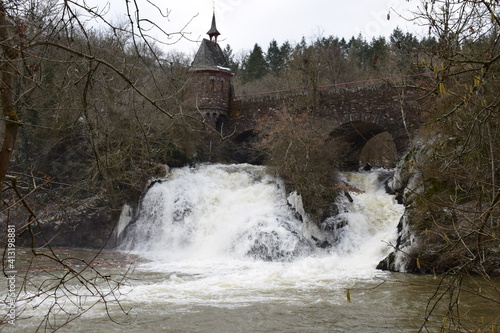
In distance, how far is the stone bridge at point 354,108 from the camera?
20.4 metres

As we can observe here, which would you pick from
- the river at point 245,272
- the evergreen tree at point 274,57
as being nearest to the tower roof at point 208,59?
the river at point 245,272

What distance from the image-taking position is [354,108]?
856 inches

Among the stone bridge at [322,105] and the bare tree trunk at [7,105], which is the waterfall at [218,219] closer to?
the stone bridge at [322,105]

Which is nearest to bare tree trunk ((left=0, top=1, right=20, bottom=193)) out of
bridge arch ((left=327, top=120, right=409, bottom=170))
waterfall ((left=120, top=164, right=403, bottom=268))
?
waterfall ((left=120, top=164, right=403, bottom=268))

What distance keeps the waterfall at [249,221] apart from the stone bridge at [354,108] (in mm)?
2520

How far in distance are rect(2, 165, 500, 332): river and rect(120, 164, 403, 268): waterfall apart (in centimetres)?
4

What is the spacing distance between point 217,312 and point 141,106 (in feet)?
40.5

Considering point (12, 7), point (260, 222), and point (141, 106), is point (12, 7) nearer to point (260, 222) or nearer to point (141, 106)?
point (260, 222)

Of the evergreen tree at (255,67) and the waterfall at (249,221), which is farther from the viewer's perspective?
the evergreen tree at (255,67)

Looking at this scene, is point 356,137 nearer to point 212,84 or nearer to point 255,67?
point 212,84

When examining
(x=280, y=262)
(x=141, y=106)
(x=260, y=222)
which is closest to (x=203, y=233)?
(x=260, y=222)

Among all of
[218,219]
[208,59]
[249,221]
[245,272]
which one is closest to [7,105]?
[245,272]

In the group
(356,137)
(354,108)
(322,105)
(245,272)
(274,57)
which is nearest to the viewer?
(245,272)

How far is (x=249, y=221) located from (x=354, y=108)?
8.49m
